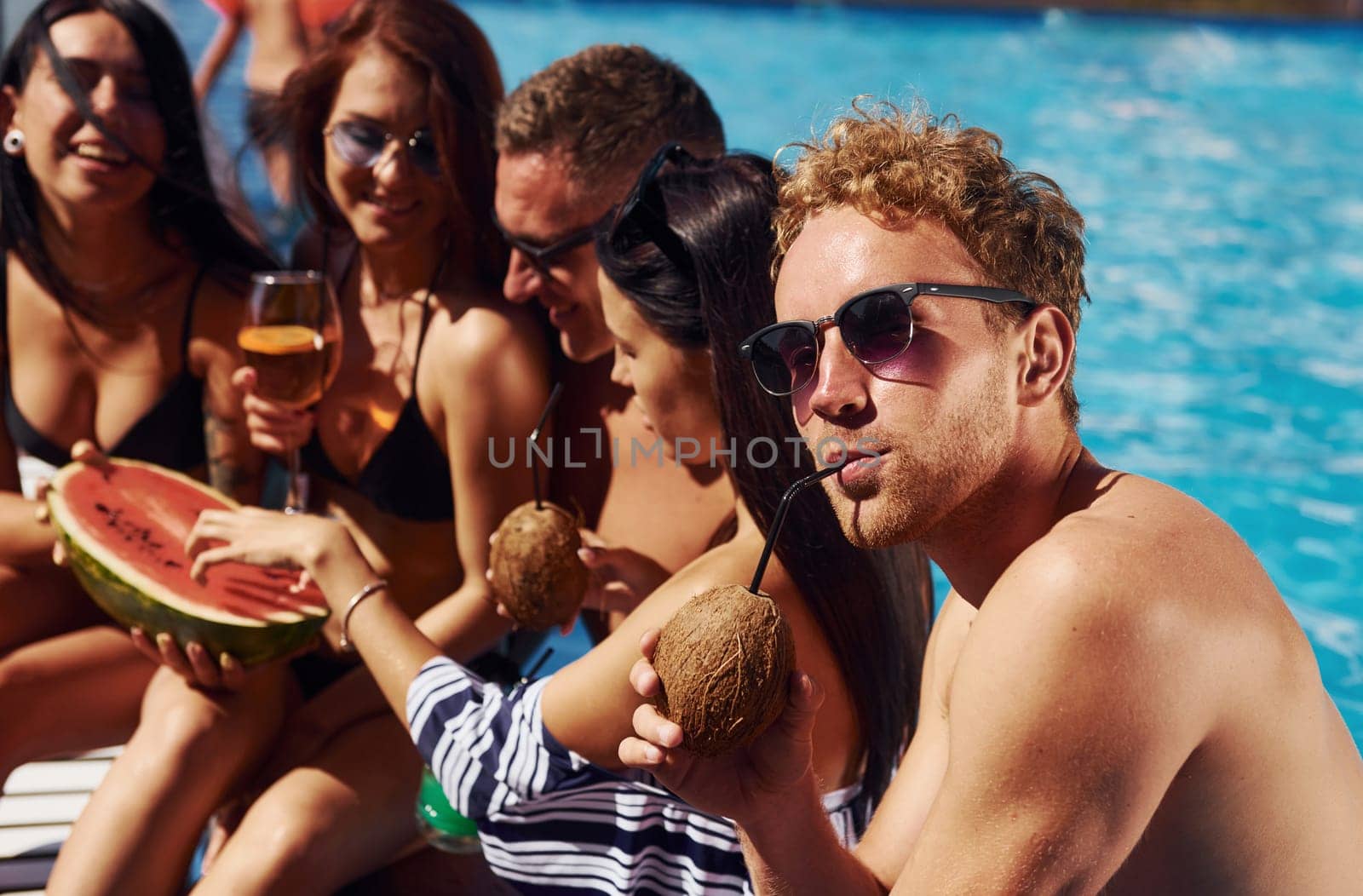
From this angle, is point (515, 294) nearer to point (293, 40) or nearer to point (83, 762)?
point (83, 762)

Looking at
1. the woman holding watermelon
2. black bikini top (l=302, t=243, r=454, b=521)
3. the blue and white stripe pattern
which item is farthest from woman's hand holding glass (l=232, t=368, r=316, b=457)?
the blue and white stripe pattern

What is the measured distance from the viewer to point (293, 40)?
29.3 ft

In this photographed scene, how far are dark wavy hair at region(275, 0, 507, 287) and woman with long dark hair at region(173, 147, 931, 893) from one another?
1.00 metres

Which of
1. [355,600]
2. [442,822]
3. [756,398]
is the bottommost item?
[442,822]

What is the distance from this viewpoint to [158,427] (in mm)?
4160

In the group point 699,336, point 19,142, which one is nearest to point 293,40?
point 19,142

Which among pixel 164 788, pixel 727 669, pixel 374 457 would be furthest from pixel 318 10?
pixel 727 669

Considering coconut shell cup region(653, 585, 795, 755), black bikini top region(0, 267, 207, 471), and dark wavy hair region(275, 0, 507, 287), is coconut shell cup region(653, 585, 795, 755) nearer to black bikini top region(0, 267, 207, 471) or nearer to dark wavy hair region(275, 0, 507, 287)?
dark wavy hair region(275, 0, 507, 287)

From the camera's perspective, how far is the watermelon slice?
337cm

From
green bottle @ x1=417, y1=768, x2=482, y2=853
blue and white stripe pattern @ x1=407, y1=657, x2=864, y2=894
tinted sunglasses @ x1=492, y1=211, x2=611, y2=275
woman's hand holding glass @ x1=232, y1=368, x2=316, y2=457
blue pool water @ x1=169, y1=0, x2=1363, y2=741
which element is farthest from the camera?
blue pool water @ x1=169, y1=0, x2=1363, y2=741

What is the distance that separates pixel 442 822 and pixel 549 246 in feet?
4.81

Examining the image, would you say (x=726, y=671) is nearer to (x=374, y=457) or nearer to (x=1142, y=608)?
(x=1142, y=608)

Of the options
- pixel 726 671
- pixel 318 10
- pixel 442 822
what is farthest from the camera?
pixel 318 10

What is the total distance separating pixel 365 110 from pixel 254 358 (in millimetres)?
771
